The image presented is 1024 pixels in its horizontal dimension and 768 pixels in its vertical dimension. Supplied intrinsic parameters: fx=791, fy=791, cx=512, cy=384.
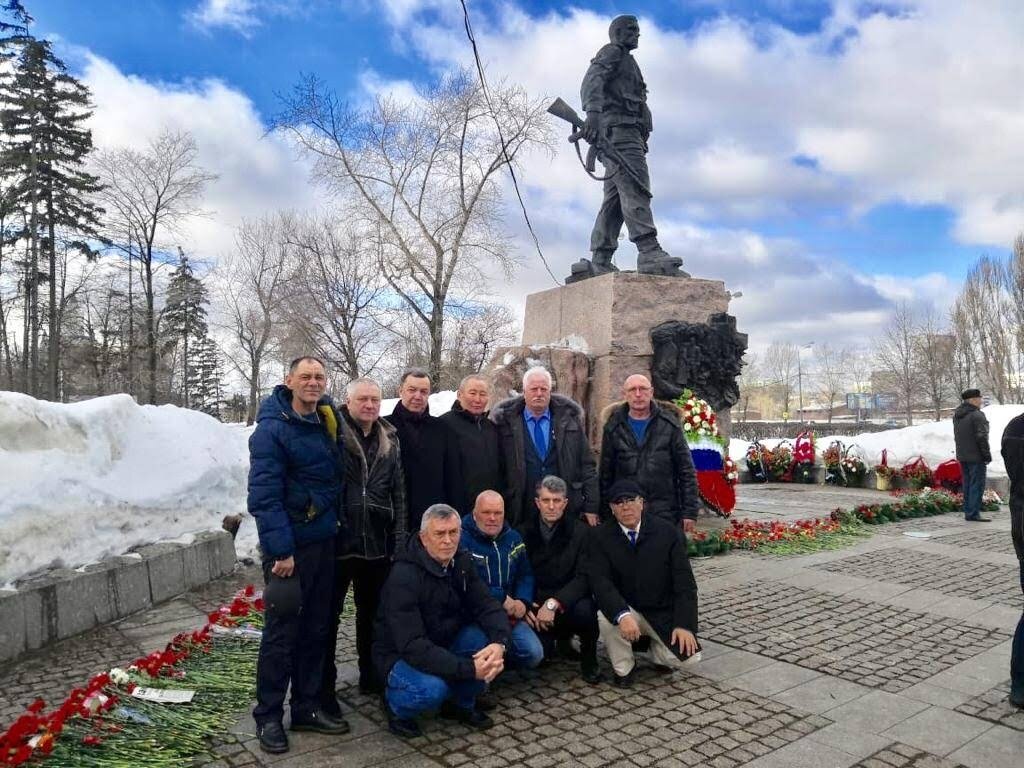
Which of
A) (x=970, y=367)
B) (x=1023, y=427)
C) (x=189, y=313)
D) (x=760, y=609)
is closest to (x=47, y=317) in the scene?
(x=189, y=313)

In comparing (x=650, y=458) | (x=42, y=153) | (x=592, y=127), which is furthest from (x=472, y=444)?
(x=42, y=153)

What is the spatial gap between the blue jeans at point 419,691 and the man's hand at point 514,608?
535 mm

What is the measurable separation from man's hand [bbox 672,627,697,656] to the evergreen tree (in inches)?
1187

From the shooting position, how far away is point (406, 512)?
4121 millimetres

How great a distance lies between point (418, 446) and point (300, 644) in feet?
3.80

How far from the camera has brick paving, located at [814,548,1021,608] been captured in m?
5.99

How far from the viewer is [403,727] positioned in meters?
3.46

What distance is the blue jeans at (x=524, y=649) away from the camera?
13.1ft

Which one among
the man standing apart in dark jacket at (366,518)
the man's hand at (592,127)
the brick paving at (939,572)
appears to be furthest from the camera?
the man's hand at (592,127)

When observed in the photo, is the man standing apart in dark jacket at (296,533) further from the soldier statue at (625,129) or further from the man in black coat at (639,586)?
the soldier statue at (625,129)

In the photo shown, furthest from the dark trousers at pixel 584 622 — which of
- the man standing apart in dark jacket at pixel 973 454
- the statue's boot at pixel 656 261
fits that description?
the man standing apart in dark jacket at pixel 973 454

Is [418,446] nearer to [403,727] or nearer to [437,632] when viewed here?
[437,632]

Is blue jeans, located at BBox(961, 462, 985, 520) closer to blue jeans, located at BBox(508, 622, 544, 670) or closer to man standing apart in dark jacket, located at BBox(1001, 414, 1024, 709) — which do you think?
man standing apart in dark jacket, located at BBox(1001, 414, 1024, 709)

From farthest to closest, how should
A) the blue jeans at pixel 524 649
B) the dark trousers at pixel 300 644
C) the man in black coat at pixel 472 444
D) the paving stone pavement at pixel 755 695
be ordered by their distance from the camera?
the man in black coat at pixel 472 444 → the blue jeans at pixel 524 649 → the dark trousers at pixel 300 644 → the paving stone pavement at pixel 755 695
